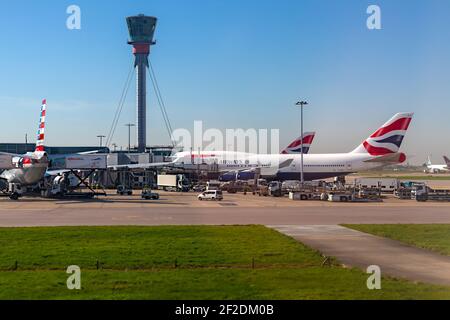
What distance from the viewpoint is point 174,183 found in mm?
107750

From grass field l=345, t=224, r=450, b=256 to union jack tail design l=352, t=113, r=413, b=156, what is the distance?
6328 cm

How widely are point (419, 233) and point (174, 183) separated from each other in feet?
241

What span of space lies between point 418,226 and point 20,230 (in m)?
29.7

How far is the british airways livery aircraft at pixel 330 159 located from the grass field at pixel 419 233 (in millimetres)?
64977

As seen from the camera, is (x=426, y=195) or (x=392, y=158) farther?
(x=392, y=158)

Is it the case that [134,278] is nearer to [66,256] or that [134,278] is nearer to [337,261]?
[66,256]

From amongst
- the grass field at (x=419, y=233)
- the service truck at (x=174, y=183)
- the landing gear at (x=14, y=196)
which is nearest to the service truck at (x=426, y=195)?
the grass field at (x=419, y=233)

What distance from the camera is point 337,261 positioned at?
87.1 feet

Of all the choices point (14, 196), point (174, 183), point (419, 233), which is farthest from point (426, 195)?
point (14, 196)

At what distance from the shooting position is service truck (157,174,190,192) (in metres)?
106

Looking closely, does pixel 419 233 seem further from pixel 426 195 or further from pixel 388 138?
pixel 388 138

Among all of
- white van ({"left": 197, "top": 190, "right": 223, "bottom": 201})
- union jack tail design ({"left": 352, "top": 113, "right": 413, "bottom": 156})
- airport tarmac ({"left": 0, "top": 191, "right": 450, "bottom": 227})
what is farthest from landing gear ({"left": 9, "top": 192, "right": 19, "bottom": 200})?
union jack tail design ({"left": 352, "top": 113, "right": 413, "bottom": 156})

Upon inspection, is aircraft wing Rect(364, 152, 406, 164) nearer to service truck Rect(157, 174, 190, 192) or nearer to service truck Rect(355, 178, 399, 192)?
service truck Rect(355, 178, 399, 192)

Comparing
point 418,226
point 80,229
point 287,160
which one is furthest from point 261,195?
point 80,229
